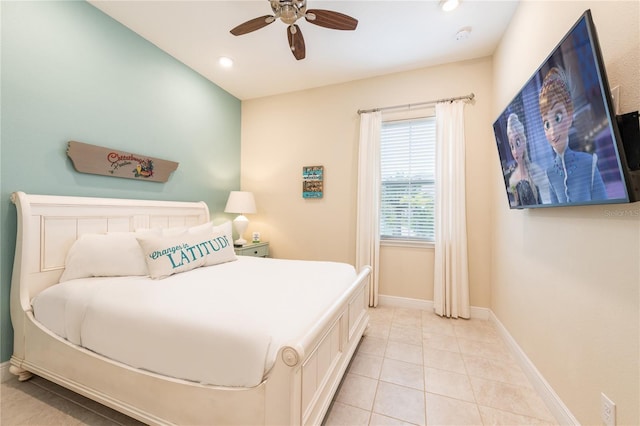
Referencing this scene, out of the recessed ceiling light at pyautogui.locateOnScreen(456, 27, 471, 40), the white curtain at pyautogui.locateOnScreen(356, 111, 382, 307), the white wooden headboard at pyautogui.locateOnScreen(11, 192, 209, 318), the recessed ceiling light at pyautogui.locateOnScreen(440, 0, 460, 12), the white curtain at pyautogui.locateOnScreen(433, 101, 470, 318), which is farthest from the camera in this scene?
the white curtain at pyautogui.locateOnScreen(356, 111, 382, 307)

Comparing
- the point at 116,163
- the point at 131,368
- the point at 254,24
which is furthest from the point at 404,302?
the point at 116,163

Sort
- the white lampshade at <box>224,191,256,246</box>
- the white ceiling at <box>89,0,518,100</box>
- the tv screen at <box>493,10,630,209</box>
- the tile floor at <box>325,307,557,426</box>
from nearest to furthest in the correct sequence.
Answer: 1. the tv screen at <box>493,10,630,209</box>
2. the tile floor at <box>325,307,557,426</box>
3. the white ceiling at <box>89,0,518,100</box>
4. the white lampshade at <box>224,191,256,246</box>

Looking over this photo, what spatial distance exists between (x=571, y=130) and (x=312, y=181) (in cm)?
268

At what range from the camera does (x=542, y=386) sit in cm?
158

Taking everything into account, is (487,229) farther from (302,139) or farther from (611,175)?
(302,139)

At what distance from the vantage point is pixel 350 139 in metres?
3.35

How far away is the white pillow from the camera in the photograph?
1819 millimetres

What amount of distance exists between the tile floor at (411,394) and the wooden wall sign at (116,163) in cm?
161

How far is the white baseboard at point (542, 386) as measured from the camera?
1.35 meters

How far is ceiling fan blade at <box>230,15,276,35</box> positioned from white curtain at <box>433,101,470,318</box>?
2.07 m

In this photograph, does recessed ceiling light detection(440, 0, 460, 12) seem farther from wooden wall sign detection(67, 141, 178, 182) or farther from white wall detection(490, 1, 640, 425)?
wooden wall sign detection(67, 141, 178, 182)

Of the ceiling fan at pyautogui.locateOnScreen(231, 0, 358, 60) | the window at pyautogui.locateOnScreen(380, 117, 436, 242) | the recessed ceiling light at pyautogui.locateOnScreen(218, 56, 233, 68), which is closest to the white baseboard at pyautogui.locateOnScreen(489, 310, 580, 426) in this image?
the window at pyautogui.locateOnScreen(380, 117, 436, 242)

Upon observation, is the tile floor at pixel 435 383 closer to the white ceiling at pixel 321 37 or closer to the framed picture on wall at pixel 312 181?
the framed picture on wall at pixel 312 181

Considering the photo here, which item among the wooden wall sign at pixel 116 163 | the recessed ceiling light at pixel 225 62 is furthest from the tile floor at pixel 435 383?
the recessed ceiling light at pixel 225 62
